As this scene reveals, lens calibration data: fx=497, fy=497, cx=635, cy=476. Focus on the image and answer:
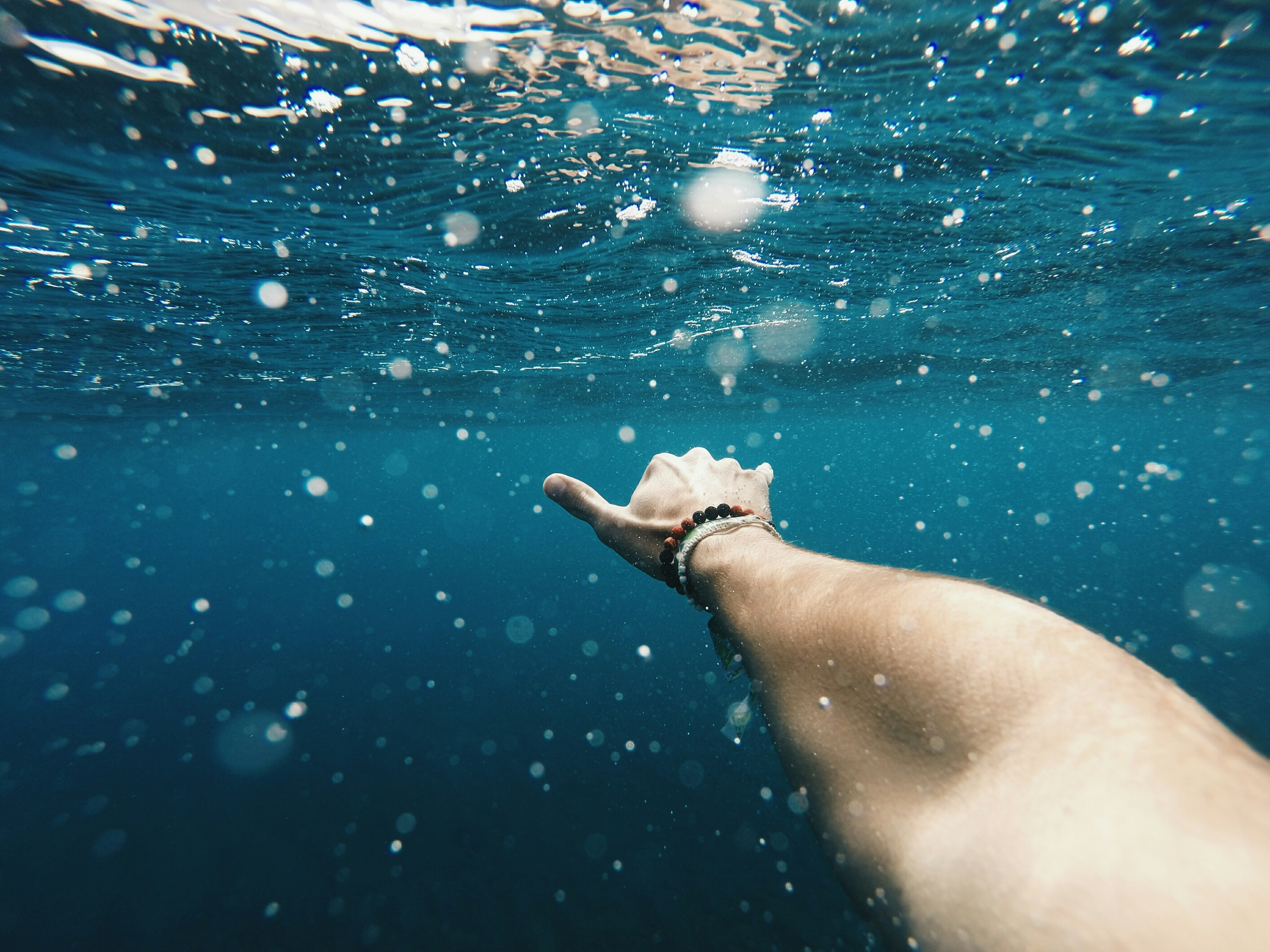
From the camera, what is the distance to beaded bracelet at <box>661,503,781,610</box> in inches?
101

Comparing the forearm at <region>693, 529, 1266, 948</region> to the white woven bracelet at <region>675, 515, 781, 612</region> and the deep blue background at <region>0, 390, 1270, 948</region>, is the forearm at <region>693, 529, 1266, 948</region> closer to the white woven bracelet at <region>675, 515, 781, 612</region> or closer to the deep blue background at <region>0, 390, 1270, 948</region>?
the white woven bracelet at <region>675, 515, 781, 612</region>

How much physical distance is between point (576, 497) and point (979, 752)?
7.19 feet

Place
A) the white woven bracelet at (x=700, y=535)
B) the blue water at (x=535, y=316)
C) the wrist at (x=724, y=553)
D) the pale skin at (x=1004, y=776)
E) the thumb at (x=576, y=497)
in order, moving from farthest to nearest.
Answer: the blue water at (x=535, y=316)
the thumb at (x=576, y=497)
the white woven bracelet at (x=700, y=535)
the wrist at (x=724, y=553)
the pale skin at (x=1004, y=776)

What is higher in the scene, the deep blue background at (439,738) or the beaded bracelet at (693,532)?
the beaded bracelet at (693,532)

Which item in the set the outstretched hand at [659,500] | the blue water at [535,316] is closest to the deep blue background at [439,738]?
the blue water at [535,316]

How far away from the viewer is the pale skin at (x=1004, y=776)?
0.78 metres

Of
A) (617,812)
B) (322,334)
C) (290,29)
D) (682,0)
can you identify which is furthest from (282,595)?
(682,0)

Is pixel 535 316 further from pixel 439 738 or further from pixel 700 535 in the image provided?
pixel 700 535

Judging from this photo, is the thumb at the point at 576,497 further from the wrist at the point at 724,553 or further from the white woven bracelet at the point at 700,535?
the wrist at the point at 724,553

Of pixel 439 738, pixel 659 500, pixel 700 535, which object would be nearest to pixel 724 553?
pixel 700 535

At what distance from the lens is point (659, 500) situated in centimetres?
298

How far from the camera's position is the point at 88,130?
6.45 metres

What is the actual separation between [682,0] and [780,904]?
1125 centimetres

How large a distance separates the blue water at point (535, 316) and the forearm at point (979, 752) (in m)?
3.70
